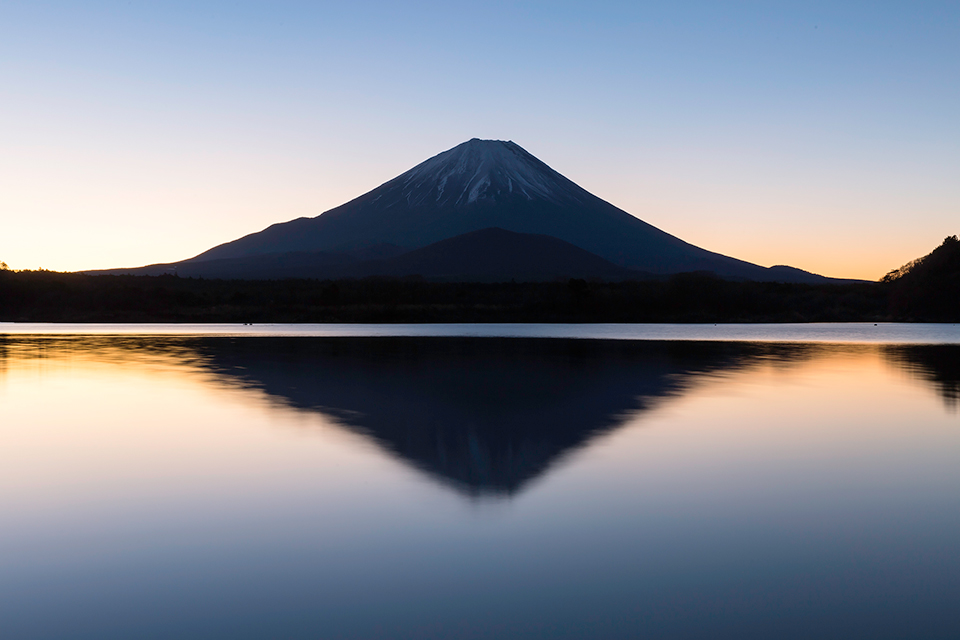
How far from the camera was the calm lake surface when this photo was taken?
568 cm

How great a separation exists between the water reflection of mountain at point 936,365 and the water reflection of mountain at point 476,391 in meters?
5.81

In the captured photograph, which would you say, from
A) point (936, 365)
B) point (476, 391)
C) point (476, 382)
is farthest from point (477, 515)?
point (936, 365)

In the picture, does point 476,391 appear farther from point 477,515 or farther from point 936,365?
point 936,365

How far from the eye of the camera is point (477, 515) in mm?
8227

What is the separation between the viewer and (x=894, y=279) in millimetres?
99875

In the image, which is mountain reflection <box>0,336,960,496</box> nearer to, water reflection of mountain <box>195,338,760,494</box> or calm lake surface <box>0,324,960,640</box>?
water reflection of mountain <box>195,338,760,494</box>

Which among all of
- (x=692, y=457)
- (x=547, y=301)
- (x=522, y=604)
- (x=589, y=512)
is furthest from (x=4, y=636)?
(x=547, y=301)

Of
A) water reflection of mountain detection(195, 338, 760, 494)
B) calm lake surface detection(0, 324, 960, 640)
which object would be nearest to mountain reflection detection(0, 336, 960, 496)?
water reflection of mountain detection(195, 338, 760, 494)

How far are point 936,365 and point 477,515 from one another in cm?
2620

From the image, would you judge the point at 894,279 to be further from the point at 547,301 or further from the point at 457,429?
the point at 457,429

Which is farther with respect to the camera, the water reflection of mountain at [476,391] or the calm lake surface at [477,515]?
the water reflection of mountain at [476,391]

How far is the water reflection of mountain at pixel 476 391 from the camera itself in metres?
11.8

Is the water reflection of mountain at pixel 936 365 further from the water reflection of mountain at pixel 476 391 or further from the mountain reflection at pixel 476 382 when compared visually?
the water reflection of mountain at pixel 476 391

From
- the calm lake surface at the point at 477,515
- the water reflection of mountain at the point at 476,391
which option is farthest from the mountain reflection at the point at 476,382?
the calm lake surface at the point at 477,515
